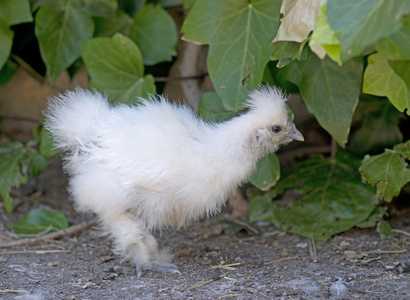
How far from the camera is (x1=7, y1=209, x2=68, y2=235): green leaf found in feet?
10.8

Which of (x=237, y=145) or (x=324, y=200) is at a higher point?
(x=237, y=145)

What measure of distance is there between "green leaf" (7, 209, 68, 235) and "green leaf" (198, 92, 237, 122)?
118 centimetres

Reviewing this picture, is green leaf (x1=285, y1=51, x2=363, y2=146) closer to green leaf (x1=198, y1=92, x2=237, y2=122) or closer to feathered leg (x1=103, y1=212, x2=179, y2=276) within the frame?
green leaf (x1=198, y1=92, x2=237, y2=122)

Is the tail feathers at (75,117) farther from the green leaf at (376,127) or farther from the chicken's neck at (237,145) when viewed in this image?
the green leaf at (376,127)

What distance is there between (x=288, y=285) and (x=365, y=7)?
1314 mm

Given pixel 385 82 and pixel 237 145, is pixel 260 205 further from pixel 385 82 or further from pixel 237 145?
pixel 385 82

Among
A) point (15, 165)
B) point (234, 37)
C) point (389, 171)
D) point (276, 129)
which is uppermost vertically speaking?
point (234, 37)

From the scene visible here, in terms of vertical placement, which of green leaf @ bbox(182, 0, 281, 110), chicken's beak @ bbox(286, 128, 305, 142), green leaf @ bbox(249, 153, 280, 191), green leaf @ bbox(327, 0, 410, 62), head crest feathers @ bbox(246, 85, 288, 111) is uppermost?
green leaf @ bbox(327, 0, 410, 62)

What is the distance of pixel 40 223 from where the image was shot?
3.35 meters

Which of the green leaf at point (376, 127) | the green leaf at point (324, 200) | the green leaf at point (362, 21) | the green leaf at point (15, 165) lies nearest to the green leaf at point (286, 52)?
the green leaf at point (362, 21)

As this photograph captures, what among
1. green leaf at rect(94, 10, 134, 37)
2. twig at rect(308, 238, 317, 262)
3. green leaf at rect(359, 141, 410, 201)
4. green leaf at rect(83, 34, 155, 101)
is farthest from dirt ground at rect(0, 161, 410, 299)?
green leaf at rect(94, 10, 134, 37)

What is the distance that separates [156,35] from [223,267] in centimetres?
162

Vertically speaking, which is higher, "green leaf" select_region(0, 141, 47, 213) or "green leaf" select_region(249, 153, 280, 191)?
"green leaf" select_region(249, 153, 280, 191)

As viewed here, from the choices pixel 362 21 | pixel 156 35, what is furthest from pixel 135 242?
pixel 362 21
